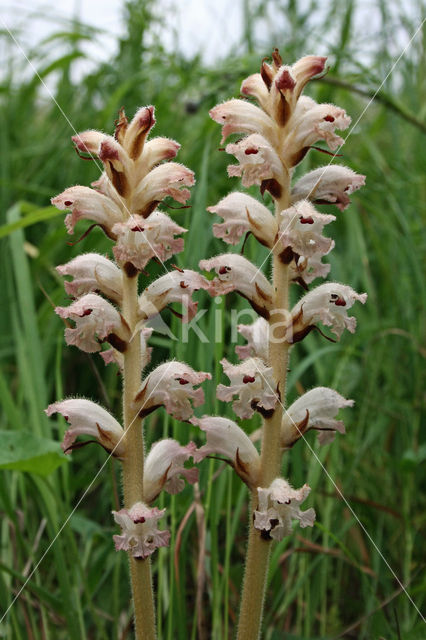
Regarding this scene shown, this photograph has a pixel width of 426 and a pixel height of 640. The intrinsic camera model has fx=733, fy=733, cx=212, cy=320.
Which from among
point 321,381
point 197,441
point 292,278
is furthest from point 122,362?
point 321,381

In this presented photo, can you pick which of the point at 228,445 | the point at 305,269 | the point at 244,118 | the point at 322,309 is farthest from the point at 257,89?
the point at 228,445

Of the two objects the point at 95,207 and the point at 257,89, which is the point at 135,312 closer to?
the point at 95,207

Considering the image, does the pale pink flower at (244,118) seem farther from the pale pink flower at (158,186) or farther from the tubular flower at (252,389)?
the tubular flower at (252,389)

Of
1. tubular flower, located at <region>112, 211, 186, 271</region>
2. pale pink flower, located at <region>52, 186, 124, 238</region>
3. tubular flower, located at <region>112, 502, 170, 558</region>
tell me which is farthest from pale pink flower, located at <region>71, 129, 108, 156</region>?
tubular flower, located at <region>112, 502, 170, 558</region>

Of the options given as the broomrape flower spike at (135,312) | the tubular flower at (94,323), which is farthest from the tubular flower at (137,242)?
the tubular flower at (94,323)

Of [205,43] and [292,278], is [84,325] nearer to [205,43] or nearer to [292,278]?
[292,278]
